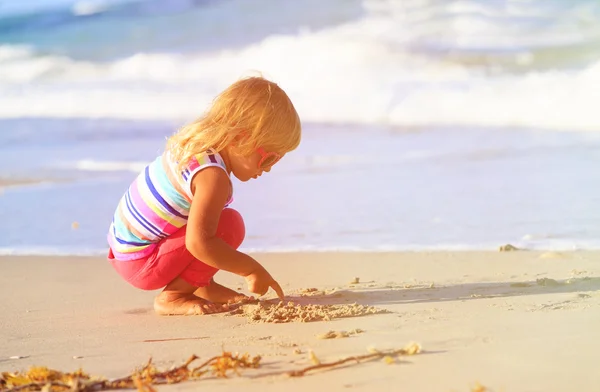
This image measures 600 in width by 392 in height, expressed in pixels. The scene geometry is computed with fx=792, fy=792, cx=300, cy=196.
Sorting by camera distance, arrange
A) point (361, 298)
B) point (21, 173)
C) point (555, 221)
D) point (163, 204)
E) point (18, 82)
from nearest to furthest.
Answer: point (163, 204)
point (361, 298)
point (555, 221)
point (21, 173)
point (18, 82)

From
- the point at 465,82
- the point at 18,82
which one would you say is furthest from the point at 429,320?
the point at 18,82

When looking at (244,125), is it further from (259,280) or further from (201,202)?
(259,280)

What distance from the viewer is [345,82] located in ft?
30.2

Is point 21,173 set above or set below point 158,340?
above

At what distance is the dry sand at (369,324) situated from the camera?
6.24ft

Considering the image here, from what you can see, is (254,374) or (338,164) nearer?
(254,374)

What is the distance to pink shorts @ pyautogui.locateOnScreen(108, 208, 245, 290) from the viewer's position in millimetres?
2791

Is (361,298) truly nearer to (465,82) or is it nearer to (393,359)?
(393,359)

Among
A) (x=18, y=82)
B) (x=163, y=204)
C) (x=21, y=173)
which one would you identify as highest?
(x=18, y=82)

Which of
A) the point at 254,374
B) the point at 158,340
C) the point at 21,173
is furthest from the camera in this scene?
the point at 21,173

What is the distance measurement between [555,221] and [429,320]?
2229 mm

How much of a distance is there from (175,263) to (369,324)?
29.5 inches

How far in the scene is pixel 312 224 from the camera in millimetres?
4688

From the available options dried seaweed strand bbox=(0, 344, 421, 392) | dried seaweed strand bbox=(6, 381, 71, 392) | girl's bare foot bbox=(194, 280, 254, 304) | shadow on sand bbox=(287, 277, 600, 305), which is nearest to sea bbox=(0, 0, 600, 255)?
shadow on sand bbox=(287, 277, 600, 305)
